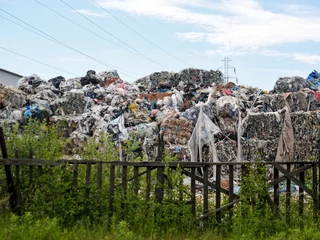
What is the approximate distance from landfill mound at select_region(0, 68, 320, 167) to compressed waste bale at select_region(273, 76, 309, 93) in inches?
1.7

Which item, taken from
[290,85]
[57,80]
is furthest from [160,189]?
[57,80]

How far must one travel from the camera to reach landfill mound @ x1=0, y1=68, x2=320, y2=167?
12945 millimetres

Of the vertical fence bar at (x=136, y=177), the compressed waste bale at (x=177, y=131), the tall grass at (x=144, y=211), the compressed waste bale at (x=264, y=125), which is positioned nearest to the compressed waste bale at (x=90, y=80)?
the compressed waste bale at (x=177, y=131)

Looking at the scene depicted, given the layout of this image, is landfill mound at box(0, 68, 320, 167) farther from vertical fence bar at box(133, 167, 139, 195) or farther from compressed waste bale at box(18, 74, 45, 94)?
vertical fence bar at box(133, 167, 139, 195)

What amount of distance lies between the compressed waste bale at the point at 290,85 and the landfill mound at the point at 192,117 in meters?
0.04

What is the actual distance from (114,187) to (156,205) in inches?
30.0

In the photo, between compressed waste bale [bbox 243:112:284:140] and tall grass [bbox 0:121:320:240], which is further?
compressed waste bale [bbox 243:112:284:140]

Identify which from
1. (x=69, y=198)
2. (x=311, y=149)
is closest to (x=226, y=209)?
(x=69, y=198)

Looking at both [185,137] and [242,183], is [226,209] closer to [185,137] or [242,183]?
[242,183]

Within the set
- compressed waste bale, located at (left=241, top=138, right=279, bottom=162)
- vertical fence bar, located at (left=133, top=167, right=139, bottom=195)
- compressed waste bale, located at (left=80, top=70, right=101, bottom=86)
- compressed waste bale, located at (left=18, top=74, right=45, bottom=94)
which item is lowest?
vertical fence bar, located at (left=133, top=167, right=139, bottom=195)

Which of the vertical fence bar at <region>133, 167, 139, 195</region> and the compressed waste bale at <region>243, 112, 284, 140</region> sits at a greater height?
the compressed waste bale at <region>243, 112, 284, 140</region>

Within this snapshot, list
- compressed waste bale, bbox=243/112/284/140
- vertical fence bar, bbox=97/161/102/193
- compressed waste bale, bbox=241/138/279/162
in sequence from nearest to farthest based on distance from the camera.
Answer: vertical fence bar, bbox=97/161/102/193, compressed waste bale, bbox=241/138/279/162, compressed waste bale, bbox=243/112/284/140

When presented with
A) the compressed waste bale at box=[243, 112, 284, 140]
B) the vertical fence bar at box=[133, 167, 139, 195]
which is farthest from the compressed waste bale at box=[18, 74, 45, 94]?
the vertical fence bar at box=[133, 167, 139, 195]

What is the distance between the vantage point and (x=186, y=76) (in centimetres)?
2798
